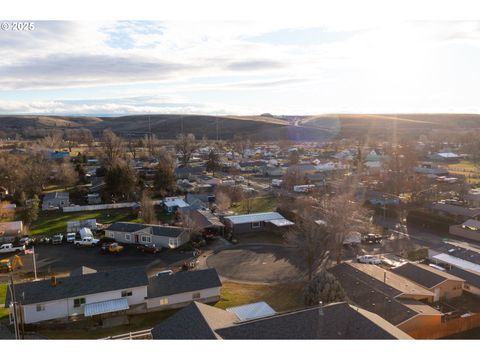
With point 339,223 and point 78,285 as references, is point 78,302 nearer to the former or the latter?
point 78,285

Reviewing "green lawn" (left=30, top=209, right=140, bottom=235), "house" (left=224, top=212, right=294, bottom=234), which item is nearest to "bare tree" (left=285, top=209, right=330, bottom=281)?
"house" (left=224, top=212, right=294, bottom=234)

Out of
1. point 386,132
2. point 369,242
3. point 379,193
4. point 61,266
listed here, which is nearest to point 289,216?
point 369,242

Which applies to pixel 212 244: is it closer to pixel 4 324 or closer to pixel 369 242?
pixel 369 242

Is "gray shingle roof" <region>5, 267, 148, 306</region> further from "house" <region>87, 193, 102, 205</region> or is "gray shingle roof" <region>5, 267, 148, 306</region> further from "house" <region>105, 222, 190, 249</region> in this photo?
"house" <region>87, 193, 102, 205</region>

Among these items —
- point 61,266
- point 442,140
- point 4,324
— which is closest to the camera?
point 4,324

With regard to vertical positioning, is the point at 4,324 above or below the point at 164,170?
below

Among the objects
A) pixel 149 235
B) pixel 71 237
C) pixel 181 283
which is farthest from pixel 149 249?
pixel 181 283
